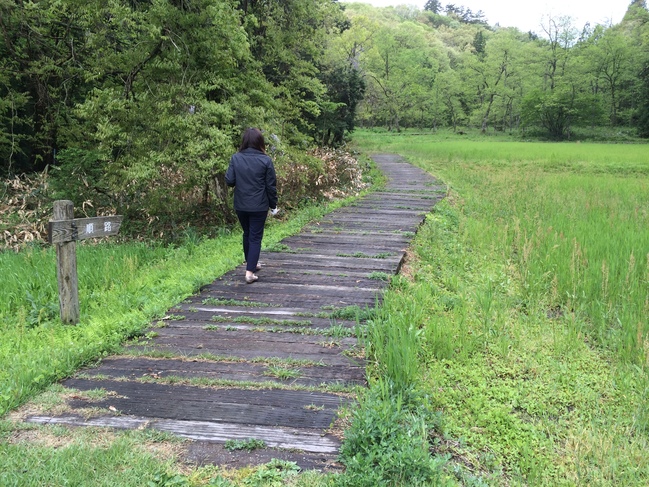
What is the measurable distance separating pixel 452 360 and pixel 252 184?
3121 millimetres

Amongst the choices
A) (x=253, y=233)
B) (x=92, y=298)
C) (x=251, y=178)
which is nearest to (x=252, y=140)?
(x=251, y=178)

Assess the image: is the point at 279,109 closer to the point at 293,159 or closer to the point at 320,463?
the point at 293,159

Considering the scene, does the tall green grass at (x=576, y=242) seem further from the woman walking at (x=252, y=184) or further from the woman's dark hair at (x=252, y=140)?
the woman's dark hair at (x=252, y=140)

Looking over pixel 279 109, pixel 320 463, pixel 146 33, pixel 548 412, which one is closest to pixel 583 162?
pixel 279 109

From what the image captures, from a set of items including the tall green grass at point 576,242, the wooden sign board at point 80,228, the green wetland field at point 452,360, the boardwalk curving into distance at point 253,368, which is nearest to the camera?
the green wetland field at point 452,360

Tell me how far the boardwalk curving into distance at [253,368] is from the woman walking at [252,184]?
0.52 meters

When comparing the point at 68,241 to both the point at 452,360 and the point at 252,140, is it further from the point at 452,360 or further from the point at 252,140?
the point at 452,360

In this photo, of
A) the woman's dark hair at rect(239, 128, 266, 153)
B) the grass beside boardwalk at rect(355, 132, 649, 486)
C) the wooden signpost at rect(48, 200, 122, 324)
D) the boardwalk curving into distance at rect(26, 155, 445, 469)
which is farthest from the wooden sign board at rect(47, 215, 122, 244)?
the grass beside boardwalk at rect(355, 132, 649, 486)

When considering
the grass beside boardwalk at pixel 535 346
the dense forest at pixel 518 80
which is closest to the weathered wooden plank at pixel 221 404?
the grass beside boardwalk at pixel 535 346

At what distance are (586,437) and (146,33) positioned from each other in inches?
356

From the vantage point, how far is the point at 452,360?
3.72m

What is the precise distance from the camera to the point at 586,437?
2787 millimetres

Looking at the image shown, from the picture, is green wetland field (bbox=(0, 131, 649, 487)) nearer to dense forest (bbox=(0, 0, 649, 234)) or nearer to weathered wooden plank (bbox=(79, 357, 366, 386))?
weathered wooden plank (bbox=(79, 357, 366, 386))

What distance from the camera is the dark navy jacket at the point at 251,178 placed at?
5457 millimetres
